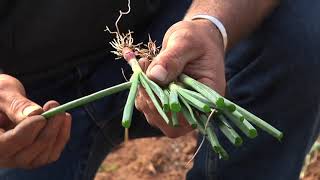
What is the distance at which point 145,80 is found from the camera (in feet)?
3.89

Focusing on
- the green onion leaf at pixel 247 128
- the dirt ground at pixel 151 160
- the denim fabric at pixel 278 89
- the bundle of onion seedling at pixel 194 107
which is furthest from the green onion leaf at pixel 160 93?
the dirt ground at pixel 151 160

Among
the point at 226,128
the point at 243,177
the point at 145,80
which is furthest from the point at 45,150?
the point at 243,177

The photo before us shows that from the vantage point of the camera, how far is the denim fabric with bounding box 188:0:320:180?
58.7 inches

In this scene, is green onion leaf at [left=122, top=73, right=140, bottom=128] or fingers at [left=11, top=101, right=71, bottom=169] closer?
green onion leaf at [left=122, top=73, right=140, bottom=128]

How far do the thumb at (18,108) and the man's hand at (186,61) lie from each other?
184mm

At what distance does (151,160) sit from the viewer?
219 centimetres

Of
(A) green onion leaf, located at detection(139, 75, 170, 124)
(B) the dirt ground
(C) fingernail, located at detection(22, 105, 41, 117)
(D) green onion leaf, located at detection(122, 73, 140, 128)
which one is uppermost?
(C) fingernail, located at detection(22, 105, 41, 117)

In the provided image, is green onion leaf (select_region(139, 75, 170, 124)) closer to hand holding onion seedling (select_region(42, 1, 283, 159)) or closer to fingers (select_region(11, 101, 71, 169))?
hand holding onion seedling (select_region(42, 1, 283, 159))

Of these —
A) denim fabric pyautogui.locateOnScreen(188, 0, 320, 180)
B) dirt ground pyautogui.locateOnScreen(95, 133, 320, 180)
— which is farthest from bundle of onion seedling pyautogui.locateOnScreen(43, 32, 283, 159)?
dirt ground pyautogui.locateOnScreen(95, 133, 320, 180)

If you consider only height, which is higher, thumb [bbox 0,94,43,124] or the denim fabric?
thumb [bbox 0,94,43,124]

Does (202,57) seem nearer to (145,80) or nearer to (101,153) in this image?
(145,80)

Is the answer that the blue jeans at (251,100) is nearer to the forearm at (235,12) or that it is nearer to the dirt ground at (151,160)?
the forearm at (235,12)

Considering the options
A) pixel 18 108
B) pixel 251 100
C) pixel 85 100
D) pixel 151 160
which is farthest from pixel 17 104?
pixel 151 160

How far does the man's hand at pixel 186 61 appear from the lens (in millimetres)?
1185
